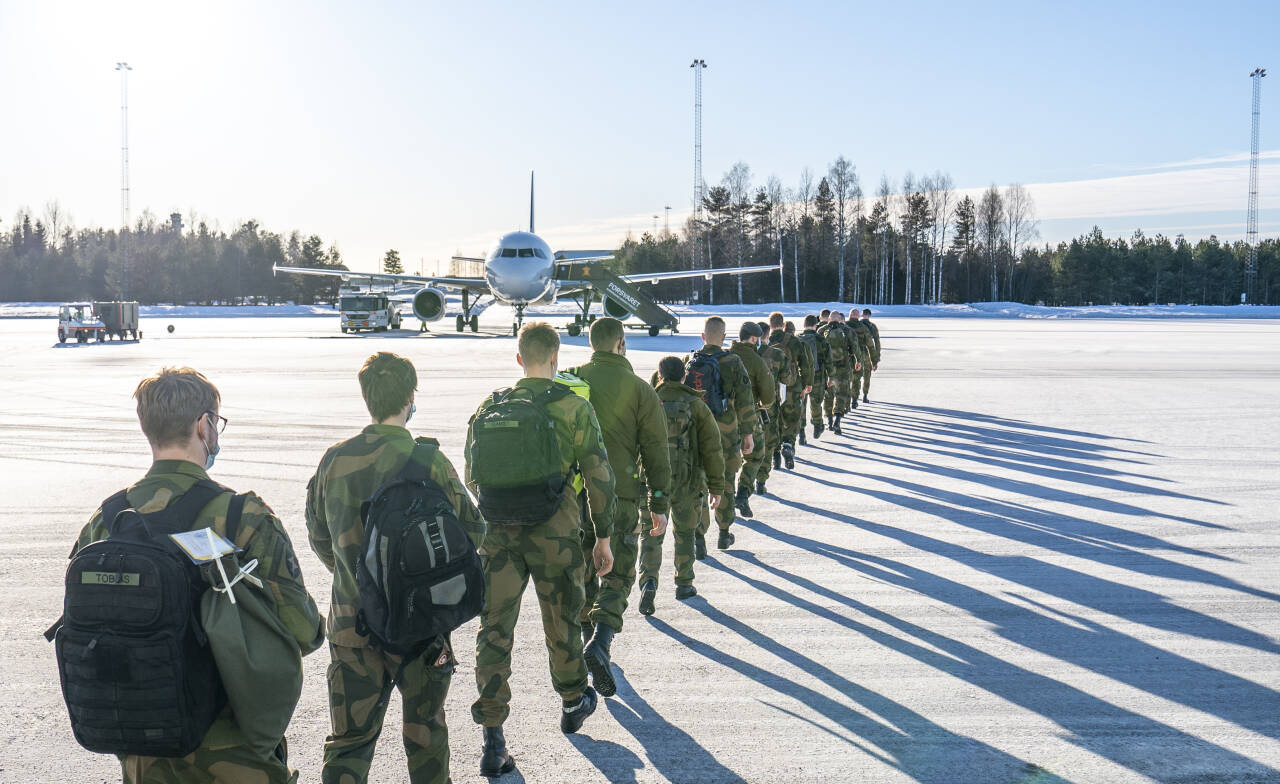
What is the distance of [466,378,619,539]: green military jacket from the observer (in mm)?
4242

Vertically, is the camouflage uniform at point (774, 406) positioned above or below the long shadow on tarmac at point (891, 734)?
above

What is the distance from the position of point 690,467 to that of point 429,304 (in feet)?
113

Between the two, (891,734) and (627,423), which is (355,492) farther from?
(891,734)

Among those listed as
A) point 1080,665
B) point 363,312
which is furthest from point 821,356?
point 363,312

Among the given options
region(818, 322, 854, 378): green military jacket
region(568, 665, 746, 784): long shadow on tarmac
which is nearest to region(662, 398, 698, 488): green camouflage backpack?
region(568, 665, 746, 784): long shadow on tarmac

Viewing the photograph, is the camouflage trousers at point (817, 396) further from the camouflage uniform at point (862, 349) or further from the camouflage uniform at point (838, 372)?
the camouflage uniform at point (862, 349)

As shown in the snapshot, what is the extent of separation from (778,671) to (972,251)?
95314 mm

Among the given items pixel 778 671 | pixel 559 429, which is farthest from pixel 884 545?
pixel 559 429

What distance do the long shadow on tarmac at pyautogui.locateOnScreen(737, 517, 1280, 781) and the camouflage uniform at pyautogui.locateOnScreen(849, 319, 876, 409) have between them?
8.44 meters

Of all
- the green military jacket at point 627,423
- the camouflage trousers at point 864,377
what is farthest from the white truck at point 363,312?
the green military jacket at point 627,423

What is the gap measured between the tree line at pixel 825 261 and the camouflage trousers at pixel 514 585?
246 feet

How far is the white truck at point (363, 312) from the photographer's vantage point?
4103cm

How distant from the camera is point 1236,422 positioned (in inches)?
551

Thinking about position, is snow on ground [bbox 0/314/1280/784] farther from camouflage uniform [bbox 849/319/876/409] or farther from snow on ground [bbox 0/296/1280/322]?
snow on ground [bbox 0/296/1280/322]
